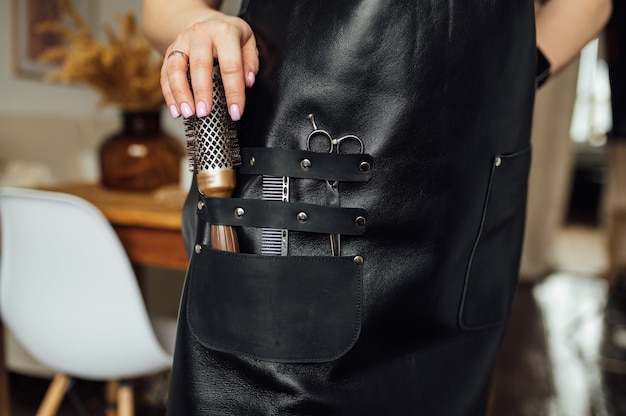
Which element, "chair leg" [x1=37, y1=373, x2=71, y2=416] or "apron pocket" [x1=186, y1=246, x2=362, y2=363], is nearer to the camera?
"apron pocket" [x1=186, y1=246, x2=362, y2=363]

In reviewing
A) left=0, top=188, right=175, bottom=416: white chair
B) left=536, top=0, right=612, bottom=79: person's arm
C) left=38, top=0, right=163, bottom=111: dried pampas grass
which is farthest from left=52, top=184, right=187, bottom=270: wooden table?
left=536, top=0, right=612, bottom=79: person's arm

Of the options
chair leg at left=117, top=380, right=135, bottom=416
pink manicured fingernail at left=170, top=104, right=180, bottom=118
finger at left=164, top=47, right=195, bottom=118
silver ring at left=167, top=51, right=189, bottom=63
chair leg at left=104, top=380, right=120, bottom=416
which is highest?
silver ring at left=167, top=51, right=189, bottom=63

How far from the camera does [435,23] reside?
22.3 inches

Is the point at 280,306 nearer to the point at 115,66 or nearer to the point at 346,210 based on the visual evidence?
the point at 346,210

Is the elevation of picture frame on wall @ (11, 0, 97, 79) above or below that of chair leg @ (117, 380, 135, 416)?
above

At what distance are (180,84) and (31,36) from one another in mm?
3551

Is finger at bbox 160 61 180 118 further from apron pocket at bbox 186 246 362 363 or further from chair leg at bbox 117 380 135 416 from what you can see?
chair leg at bbox 117 380 135 416

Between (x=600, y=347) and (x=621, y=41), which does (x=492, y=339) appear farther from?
(x=621, y=41)

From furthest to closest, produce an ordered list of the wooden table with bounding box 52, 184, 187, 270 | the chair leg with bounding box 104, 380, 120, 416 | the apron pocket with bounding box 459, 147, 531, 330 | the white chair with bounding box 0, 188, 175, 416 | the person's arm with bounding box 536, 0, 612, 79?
1. the chair leg with bounding box 104, 380, 120, 416
2. the wooden table with bounding box 52, 184, 187, 270
3. the white chair with bounding box 0, 188, 175, 416
4. the person's arm with bounding box 536, 0, 612, 79
5. the apron pocket with bounding box 459, 147, 531, 330

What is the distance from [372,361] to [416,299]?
76mm

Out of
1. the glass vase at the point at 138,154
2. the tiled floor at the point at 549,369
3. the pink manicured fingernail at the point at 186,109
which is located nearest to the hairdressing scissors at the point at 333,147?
the pink manicured fingernail at the point at 186,109

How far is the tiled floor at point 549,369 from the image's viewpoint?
6.57 feet

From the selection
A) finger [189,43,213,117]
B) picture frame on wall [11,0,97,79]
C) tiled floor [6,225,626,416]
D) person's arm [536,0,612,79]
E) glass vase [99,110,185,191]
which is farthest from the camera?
picture frame on wall [11,0,97,79]

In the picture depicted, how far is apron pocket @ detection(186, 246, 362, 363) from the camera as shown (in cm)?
53
